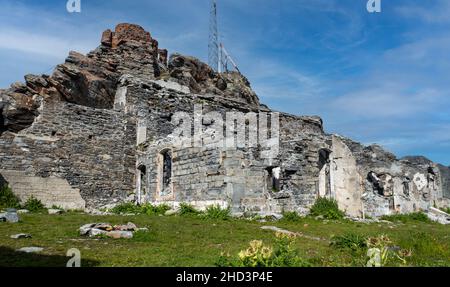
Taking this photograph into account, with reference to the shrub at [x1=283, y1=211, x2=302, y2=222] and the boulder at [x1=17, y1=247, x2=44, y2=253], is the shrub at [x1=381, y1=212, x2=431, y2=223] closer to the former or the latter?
the shrub at [x1=283, y1=211, x2=302, y2=222]

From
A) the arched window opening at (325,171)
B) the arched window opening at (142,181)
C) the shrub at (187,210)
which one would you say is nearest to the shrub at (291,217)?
the shrub at (187,210)

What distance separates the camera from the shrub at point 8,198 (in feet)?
50.7

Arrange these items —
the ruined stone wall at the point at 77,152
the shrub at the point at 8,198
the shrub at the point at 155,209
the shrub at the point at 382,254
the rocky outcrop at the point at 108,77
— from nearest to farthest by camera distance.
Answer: the shrub at the point at 382,254 → the shrub at the point at 8,198 → the shrub at the point at 155,209 → the ruined stone wall at the point at 77,152 → the rocky outcrop at the point at 108,77

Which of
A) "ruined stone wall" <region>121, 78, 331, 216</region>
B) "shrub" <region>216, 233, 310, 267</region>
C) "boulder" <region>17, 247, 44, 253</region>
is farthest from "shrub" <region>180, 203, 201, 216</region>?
"shrub" <region>216, 233, 310, 267</region>

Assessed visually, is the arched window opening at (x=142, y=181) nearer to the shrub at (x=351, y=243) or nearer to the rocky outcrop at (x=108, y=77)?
the rocky outcrop at (x=108, y=77)

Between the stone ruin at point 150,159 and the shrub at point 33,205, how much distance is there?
376 millimetres

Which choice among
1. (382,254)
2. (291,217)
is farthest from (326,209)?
(382,254)

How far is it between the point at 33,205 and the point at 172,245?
9928mm

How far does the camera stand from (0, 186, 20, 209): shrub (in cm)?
1546

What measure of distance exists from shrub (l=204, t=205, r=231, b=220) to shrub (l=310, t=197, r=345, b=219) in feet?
13.8

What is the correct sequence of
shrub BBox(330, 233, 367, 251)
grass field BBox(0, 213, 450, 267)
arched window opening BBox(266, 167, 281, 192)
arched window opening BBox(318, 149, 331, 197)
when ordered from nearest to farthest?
grass field BBox(0, 213, 450, 267)
shrub BBox(330, 233, 367, 251)
arched window opening BBox(266, 167, 281, 192)
arched window opening BBox(318, 149, 331, 197)

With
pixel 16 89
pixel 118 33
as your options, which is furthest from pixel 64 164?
pixel 118 33
